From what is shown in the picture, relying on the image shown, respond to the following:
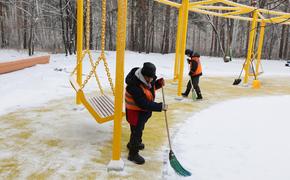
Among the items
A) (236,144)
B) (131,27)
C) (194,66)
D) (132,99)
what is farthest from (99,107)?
(131,27)

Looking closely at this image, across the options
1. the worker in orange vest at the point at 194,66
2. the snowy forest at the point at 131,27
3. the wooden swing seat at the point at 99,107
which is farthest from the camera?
the snowy forest at the point at 131,27

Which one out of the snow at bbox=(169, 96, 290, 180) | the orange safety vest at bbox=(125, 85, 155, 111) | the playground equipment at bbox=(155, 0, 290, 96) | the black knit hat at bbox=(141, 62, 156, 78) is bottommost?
the snow at bbox=(169, 96, 290, 180)

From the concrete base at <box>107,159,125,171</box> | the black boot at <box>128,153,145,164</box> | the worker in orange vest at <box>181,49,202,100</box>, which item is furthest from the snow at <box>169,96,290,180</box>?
the worker in orange vest at <box>181,49,202,100</box>

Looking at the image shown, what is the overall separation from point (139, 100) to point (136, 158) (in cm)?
85

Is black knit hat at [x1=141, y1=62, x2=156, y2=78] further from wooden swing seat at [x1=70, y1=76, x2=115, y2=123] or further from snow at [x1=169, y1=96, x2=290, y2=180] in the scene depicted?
snow at [x1=169, y1=96, x2=290, y2=180]

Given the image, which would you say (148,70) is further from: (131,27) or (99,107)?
(131,27)

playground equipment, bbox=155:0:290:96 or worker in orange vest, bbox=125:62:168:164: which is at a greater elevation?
playground equipment, bbox=155:0:290:96

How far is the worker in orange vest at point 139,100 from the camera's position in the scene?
344 cm

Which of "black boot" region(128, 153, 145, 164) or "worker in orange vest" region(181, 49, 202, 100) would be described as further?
"worker in orange vest" region(181, 49, 202, 100)

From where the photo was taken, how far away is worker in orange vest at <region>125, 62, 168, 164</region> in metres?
3.44

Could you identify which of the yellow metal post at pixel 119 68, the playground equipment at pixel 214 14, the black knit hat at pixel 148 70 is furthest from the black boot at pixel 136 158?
the playground equipment at pixel 214 14

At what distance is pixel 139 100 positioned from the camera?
3434 millimetres

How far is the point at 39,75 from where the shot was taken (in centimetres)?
953

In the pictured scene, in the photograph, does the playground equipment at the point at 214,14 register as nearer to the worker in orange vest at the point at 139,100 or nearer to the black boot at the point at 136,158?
the worker in orange vest at the point at 139,100
